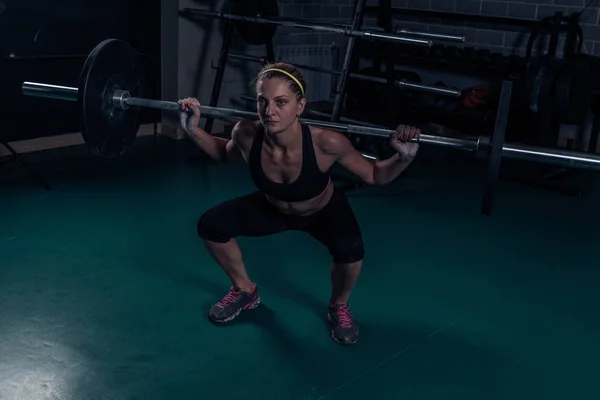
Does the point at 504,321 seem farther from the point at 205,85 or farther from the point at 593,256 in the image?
the point at 205,85

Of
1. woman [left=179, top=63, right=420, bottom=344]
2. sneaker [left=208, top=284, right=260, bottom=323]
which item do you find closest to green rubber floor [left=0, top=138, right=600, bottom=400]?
sneaker [left=208, top=284, right=260, bottom=323]

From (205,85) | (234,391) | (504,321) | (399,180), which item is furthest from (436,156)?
(234,391)

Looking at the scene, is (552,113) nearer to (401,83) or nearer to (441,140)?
(401,83)

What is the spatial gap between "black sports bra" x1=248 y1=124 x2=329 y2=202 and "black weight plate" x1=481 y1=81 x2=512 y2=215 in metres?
0.55

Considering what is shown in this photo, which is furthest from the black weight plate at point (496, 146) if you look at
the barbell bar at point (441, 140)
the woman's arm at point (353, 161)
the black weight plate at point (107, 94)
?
the black weight plate at point (107, 94)

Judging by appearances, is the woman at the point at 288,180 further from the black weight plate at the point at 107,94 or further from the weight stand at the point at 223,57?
the weight stand at the point at 223,57

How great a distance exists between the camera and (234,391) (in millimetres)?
1792

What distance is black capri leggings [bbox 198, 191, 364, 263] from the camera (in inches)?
80.1

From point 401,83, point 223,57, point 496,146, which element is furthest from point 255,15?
point 496,146

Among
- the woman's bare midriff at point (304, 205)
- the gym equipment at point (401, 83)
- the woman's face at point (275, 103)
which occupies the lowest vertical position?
the woman's bare midriff at point (304, 205)

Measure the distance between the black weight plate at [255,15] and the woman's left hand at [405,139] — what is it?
2.40 m

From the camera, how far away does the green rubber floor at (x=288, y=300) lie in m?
1.86

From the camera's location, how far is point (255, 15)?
4.05 m

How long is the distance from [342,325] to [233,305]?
37 centimetres
